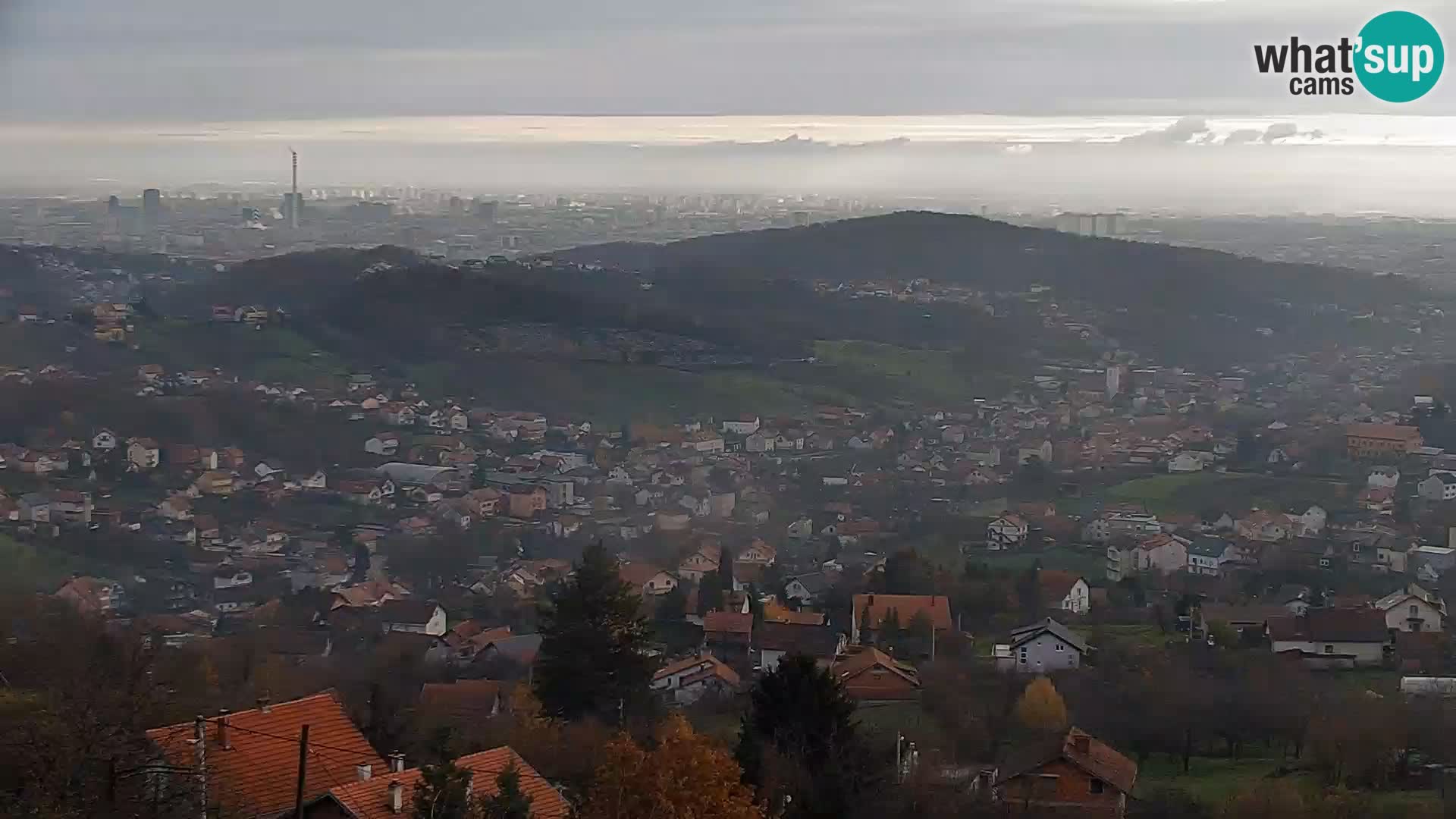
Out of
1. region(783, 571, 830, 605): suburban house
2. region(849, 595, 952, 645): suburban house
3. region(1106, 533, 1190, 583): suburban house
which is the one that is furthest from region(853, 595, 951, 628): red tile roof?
region(1106, 533, 1190, 583): suburban house

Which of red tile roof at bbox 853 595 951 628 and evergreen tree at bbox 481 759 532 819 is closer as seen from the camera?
evergreen tree at bbox 481 759 532 819

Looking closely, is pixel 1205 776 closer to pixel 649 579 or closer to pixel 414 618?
pixel 414 618

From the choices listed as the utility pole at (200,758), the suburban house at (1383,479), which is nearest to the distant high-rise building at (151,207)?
the suburban house at (1383,479)

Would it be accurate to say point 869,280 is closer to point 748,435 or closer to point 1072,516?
point 748,435

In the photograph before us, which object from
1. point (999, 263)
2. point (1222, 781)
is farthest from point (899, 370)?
point (1222, 781)

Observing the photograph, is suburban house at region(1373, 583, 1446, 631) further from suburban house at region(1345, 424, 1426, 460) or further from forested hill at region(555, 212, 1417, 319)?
forested hill at region(555, 212, 1417, 319)
